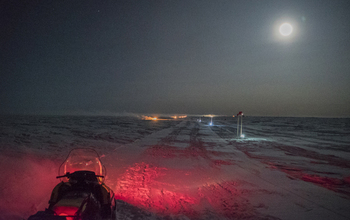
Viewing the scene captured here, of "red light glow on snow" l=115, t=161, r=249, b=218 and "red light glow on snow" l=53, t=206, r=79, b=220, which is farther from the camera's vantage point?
"red light glow on snow" l=115, t=161, r=249, b=218

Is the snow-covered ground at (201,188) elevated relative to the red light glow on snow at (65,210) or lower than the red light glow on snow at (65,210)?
lower

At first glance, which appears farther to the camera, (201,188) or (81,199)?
(201,188)

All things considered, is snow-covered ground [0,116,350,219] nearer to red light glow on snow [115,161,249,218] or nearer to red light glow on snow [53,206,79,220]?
red light glow on snow [115,161,249,218]

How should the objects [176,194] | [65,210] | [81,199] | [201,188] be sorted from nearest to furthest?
[65,210] → [81,199] → [176,194] → [201,188]

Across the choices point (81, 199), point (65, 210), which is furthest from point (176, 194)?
point (65, 210)

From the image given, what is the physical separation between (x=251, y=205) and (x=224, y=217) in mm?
1322

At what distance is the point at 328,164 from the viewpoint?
37.6 ft

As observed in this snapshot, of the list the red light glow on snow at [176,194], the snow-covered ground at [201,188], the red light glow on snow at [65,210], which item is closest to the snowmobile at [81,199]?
the red light glow on snow at [65,210]

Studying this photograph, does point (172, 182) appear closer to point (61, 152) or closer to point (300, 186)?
point (300, 186)

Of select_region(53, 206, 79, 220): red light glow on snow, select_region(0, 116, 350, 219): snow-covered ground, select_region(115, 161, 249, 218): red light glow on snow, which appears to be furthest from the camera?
select_region(115, 161, 249, 218): red light glow on snow

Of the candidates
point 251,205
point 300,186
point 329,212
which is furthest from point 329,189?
point 251,205

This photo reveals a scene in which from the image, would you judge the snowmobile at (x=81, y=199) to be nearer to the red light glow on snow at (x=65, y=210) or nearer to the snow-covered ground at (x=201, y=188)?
the red light glow on snow at (x=65, y=210)

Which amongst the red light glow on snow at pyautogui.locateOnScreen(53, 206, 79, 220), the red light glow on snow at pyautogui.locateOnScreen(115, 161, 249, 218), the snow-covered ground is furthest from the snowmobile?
the red light glow on snow at pyautogui.locateOnScreen(115, 161, 249, 218)

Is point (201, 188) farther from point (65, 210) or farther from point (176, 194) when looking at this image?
point (65, 210)
